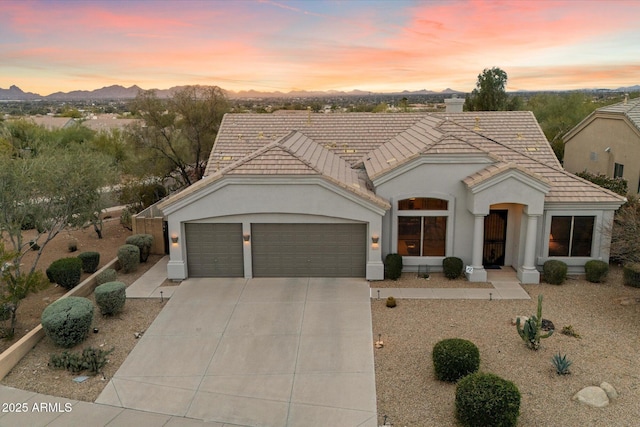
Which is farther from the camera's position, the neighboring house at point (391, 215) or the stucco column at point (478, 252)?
the stucco column at point (478, 252)

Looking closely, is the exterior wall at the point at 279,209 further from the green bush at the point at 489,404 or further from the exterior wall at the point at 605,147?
the exterior wall at the point at 605,147

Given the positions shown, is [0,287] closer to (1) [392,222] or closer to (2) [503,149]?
(1) [392,222]

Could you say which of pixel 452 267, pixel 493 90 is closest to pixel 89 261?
pixel 452 267

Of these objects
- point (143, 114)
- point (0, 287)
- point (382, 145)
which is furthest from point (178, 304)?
point (143, 114)

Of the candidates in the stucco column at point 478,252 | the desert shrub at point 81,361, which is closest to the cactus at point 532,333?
the stucco column at point 478,252

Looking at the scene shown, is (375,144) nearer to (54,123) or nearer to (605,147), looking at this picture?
(605,147)
